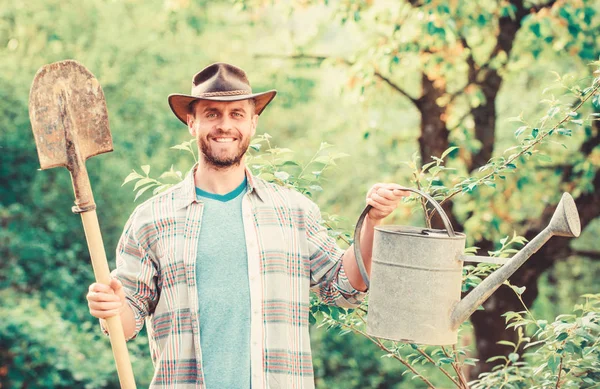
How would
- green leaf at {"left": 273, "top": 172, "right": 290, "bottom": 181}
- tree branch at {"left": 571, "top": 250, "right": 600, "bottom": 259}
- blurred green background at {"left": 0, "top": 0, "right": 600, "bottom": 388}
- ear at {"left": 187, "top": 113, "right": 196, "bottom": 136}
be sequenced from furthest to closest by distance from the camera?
1. tree branch at {"left": 571, "top": 250, "right": 600, "bottom": 259}
2. blurred green background at {"left": 0, "top": 0, "right": 600, "bottom": 388}
3. green leaf at {"left": 273, "top": 172, "right": 290, "bottom": 181}
4. ear at {"left": 187, "top": 113, "right": 196, "bottom": 136}

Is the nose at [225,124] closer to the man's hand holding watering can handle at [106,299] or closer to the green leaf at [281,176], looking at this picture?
the green leaf at [281,176]

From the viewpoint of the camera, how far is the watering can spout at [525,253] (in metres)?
1.93

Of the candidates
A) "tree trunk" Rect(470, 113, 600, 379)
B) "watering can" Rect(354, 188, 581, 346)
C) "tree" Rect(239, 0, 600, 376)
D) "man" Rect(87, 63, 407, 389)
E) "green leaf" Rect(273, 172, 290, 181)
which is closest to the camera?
"watering can" Rect(354, 188, 581, 346)

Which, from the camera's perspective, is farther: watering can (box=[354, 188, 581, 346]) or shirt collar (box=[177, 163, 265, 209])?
shirt collar (box=[177, 163, 265, 209])

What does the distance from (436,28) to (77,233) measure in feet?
15.5

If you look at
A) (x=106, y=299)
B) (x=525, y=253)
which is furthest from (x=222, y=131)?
(x=525, y=253)

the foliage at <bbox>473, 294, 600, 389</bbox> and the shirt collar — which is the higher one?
the shirt collar

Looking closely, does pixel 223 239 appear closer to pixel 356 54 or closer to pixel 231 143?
pixel 231 143

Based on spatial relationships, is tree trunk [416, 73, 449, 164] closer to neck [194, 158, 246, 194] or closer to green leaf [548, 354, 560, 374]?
green leaf [548, 354, 560, 374]

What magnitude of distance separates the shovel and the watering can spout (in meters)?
0.99

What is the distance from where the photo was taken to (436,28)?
4762mm

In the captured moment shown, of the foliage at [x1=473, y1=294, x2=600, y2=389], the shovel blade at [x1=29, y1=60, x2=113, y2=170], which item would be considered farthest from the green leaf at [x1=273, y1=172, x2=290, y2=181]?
the foliage at [x1=473, y1=294, x2=600, y2=389]

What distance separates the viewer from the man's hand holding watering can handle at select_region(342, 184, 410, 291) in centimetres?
226

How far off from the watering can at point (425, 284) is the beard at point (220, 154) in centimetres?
57
